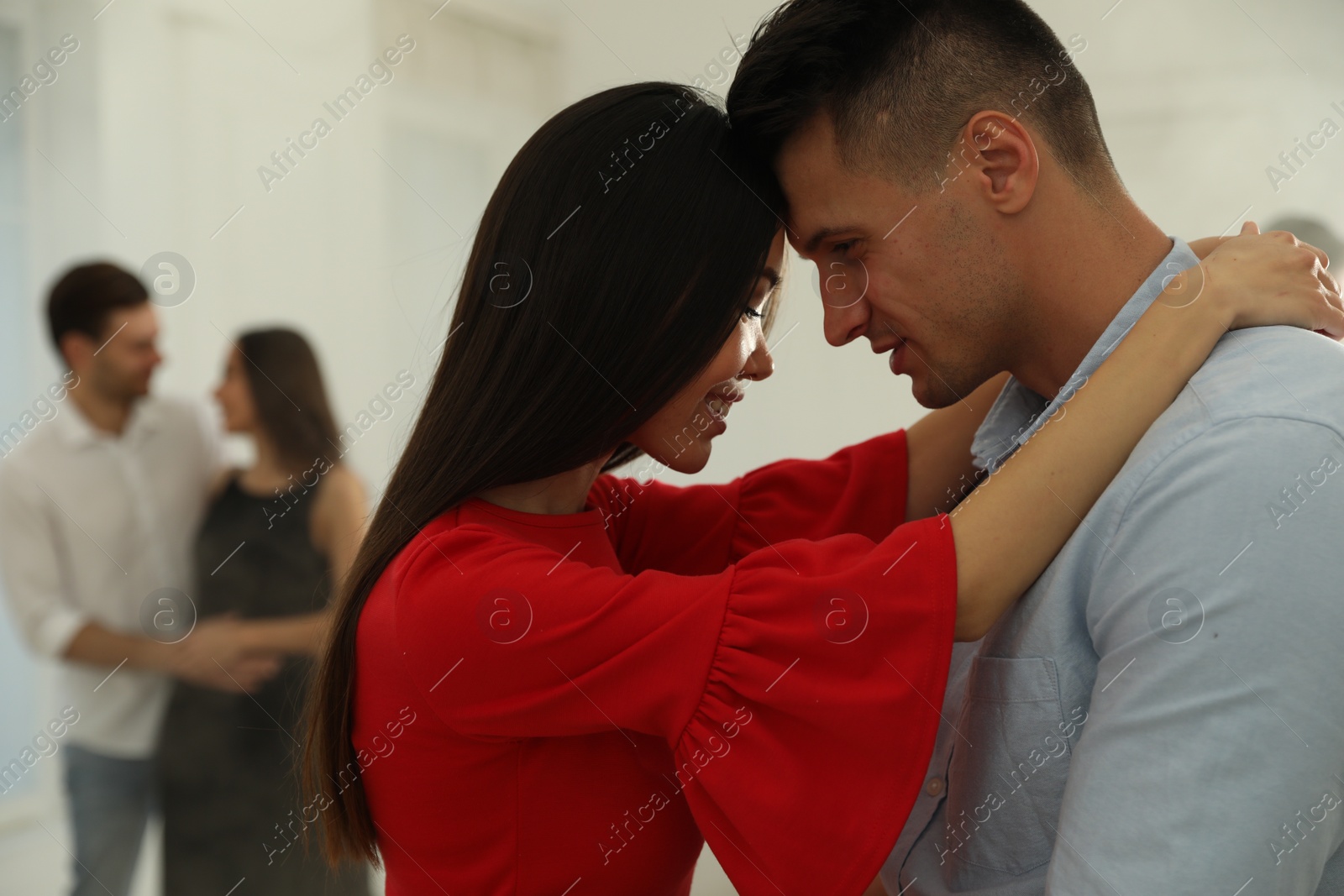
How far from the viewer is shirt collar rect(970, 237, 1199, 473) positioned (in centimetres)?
97

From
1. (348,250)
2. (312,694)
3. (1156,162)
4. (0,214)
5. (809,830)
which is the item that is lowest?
(1156,162)

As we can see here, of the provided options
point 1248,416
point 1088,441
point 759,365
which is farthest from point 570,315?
point 1248,416

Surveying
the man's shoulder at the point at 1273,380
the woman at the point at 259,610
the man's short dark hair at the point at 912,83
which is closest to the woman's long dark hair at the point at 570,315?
the man's short dark hair at the point at 912,83

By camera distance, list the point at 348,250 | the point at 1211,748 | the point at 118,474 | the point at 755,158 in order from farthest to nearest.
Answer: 1. the point at 348,250
2. the point at 118,474
3. the point at 755,158
4. the point at 1211,748

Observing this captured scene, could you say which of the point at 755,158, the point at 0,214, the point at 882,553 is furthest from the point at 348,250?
the point at 882,553

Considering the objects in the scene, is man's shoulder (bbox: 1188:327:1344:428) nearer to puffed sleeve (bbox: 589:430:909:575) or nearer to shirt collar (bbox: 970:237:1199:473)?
shirt collar (bbox: 970:237:1199:473)

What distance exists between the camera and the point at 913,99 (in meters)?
1.03

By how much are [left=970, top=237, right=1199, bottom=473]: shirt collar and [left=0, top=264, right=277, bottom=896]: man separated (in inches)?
71.6

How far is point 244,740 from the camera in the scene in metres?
2.29

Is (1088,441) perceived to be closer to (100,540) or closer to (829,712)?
(829,712)

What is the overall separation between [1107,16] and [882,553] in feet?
6.97

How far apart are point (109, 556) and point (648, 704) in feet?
6.06

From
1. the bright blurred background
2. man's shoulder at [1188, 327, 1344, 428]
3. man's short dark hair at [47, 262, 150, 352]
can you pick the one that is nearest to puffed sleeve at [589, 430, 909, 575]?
man's shoulder at [1188, 327, 1344, 428]

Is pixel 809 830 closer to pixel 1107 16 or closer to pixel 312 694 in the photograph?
pixel 312 694
